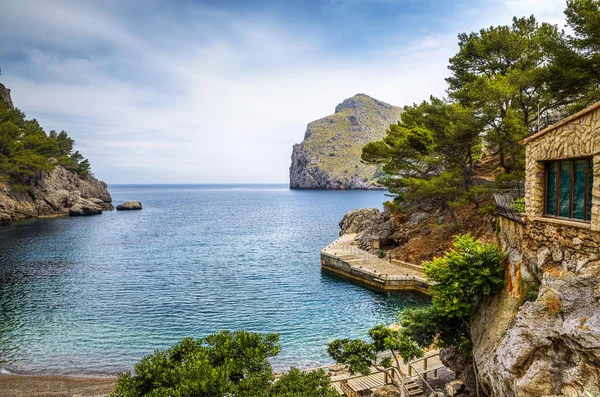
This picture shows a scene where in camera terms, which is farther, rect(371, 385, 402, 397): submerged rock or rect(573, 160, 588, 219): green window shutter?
rect(371, 385, 402, 397): submerged rock

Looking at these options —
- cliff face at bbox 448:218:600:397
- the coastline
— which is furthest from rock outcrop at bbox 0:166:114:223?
cliff face at bbox 448:218:600:397

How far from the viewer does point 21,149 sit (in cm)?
7719

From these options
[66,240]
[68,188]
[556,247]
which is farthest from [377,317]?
[68,188]

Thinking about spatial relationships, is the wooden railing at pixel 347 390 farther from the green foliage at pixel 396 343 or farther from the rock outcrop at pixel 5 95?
the rock outcrop at pixel 5 95

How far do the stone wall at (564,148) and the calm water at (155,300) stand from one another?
48.1 ft

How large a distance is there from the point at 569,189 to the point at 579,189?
42 cm

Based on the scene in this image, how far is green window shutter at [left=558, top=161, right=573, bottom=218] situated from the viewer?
10617 mm

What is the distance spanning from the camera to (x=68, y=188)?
323ft

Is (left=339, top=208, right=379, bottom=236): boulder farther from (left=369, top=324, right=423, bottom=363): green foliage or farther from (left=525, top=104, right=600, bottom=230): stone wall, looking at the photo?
(left=525, top=104, right=600, bottom=230): stone wall

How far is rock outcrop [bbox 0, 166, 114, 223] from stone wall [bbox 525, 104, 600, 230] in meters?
90.8

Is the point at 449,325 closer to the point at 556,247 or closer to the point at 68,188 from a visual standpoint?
the point at 556,247

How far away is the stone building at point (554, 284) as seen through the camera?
8.75m

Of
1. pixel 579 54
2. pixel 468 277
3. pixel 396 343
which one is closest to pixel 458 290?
pixel 468 277

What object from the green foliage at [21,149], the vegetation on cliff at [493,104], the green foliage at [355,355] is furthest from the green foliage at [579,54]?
the green foliage at [21,149]
